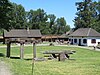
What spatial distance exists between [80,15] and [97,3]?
12.3 meters

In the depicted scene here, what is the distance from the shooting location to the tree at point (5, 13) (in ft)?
115

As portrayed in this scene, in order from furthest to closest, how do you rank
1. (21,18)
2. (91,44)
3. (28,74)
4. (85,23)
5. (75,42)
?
(21,18)
(85,23)
(75,42)
(91,44)
(28,74)

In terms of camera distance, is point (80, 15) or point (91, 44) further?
point (80, 15)

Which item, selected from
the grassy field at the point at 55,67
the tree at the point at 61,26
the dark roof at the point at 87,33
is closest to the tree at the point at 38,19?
the tree at the point at 61,26

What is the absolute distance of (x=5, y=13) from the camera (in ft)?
117

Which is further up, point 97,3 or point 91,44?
point 97,3

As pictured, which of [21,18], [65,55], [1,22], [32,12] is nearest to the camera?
[65,55]

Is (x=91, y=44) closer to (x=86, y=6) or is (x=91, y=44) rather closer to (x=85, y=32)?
(x=85, y=32)

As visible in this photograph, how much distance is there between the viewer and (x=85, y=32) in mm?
83062

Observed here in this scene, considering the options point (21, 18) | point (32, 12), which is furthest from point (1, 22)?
point (32, 12)

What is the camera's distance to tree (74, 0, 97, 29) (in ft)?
330

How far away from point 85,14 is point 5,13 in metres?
68.4

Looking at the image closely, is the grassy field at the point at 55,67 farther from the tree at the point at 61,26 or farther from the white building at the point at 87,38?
the tree at the point at 61,26

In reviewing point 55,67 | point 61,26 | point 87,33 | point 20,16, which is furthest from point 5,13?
point 61,26
